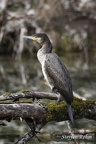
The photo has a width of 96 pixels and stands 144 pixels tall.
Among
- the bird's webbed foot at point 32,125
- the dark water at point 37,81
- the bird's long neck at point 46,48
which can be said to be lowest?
the dark water at point 37,81

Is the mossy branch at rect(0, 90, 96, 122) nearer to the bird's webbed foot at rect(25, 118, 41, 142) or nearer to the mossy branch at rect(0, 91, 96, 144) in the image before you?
the mossy branch at rect(0, 91, 96, 144)

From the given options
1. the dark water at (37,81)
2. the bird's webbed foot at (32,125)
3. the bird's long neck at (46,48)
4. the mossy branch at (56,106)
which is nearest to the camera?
the bird's webbed foot at (32,125)

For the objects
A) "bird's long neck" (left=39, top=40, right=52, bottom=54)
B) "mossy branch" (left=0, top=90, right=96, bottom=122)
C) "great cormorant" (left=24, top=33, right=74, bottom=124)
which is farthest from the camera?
"bird's long neck" (left=39, top=40, right=52, bottom=54)

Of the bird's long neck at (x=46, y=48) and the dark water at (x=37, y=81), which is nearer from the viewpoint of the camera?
the bird's long neck at (x=46, y=48)

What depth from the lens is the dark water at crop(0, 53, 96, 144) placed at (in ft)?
30.1

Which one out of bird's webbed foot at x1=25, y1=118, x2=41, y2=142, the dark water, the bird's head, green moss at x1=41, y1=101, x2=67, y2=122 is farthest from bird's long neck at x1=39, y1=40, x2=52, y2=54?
the dark water

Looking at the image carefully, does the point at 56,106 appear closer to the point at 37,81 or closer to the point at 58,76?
the point at 58,76

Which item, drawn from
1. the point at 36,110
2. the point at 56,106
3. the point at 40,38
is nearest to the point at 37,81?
the point at 40,38

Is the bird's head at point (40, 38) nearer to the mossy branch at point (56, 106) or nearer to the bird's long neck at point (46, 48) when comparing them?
the bird's long neck at point (46, 48)

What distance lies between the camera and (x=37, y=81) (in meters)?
16.0

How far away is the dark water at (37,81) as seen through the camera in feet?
30.1

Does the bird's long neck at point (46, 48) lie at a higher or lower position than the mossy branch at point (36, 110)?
higher

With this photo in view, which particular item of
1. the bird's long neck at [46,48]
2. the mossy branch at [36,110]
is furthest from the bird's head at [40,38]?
the mossy branch at [36,110]

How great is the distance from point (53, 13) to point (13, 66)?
268cm
